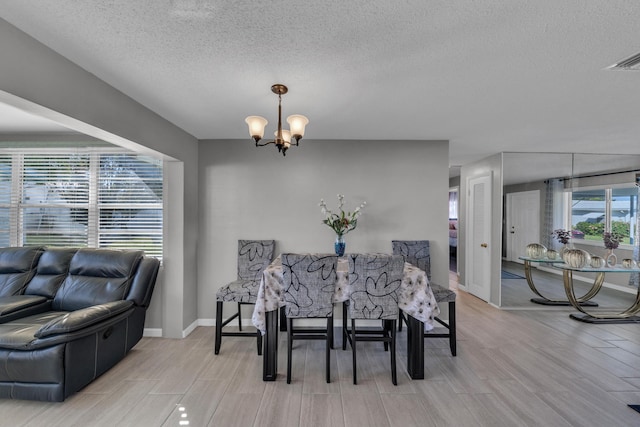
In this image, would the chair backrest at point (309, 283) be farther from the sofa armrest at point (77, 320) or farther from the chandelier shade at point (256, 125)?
the sofa armrest at point (77, 320)

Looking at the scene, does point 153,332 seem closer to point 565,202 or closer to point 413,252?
point 413,252

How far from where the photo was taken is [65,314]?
2467 millimetres

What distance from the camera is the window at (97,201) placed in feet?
11.0

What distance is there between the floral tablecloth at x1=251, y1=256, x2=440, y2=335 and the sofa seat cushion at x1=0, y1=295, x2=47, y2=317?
6.93ft

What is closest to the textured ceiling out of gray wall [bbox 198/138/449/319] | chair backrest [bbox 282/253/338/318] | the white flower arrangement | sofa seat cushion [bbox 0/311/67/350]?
gray wall [bbox 198/138/449/319]

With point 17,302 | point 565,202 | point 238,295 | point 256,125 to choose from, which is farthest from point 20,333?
point 565,202

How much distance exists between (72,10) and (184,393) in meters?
2.60

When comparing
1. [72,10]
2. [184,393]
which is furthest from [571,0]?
[184,393]

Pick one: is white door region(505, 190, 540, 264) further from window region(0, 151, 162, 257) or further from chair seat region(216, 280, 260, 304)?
window region(0, 151, 162, 257)

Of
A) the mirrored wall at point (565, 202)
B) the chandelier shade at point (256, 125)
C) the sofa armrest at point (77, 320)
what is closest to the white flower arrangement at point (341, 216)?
the chandelier shade at point (256, 125)

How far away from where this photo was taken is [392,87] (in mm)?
2168

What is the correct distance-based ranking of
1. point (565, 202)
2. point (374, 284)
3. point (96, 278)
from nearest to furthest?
point (374, 284)
point (96, 278)
point (565, 202)

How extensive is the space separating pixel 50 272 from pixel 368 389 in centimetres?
338

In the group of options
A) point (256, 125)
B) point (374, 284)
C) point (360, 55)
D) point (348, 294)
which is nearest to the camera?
point (360, 55)
